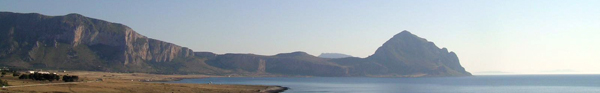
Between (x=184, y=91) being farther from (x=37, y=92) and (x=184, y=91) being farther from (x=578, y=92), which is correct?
(x=578, y=92)

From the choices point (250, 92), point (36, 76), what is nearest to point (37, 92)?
point (36, 76)

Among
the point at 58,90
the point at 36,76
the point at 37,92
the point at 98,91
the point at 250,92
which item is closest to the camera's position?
the point at 37,92

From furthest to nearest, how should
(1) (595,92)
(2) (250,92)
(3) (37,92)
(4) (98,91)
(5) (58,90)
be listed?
(1) (595,92), (2) (250,92), (4) (98,91), (5) (58,90), (3) (37,92)

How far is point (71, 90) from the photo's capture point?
101 meters

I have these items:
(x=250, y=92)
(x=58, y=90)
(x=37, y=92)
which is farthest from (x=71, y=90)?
(x=250, y=92)

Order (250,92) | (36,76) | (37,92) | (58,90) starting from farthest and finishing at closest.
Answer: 1. (250,92)
2. (36,76)
3. (58,90)
4. (37,92)

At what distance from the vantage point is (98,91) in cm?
10456

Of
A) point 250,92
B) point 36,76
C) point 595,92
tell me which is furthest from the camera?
point 595,92

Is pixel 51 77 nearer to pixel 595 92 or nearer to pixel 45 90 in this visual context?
pixel 45 90

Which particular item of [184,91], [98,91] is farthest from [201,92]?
[98,91]

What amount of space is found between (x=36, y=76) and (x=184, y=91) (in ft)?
108

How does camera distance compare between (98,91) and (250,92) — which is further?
(250,92)

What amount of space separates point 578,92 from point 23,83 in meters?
144

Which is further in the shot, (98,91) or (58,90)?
(98,91)
